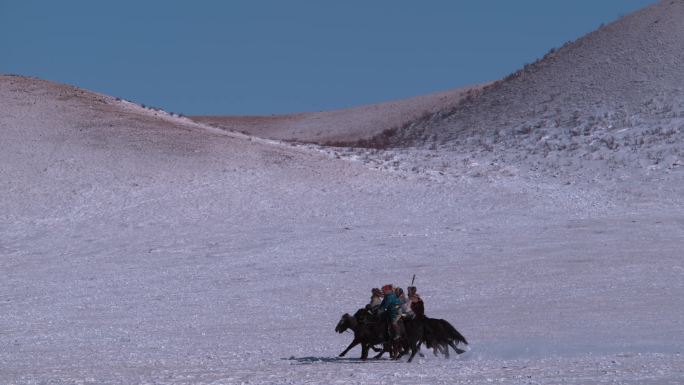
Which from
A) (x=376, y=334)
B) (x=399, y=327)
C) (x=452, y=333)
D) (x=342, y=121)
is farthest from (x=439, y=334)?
(x=342, y=121)

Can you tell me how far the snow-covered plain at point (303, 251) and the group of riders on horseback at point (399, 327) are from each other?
0.95ft

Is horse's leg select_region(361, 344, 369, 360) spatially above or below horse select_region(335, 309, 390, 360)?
below

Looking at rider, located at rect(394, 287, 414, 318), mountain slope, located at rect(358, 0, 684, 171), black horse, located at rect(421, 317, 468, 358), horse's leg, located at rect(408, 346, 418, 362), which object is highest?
mountain slope, located at rect(358, 0, 684, 171)

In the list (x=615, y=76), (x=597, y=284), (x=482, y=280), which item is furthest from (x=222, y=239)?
(x=615, y=76)

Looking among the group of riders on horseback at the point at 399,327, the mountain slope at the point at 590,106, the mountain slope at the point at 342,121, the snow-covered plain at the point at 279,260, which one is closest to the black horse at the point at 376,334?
the group of riders on horseback at the point at 399,327

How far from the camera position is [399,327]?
49.3 ft

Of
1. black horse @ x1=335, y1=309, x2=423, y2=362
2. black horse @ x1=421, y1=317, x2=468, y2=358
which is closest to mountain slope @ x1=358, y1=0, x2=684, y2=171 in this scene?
black horse @ x1=335, y1=309, x2=423, y2=362

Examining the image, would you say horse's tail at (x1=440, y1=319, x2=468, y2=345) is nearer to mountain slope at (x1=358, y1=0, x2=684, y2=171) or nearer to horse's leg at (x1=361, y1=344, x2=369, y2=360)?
horse's leg at (x1=361, y1=344, x2=369, y2=360)

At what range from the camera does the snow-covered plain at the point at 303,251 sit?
15375 millimetres

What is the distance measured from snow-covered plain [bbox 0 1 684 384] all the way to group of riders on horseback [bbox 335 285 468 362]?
0.29 meters

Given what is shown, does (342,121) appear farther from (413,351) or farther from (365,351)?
(413,351)

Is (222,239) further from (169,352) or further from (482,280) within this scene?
(169,352)

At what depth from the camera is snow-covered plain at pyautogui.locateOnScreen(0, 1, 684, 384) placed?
50.4ft

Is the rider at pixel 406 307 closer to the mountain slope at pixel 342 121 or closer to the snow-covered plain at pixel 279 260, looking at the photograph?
the snow-covered plain at pixel 279 260
